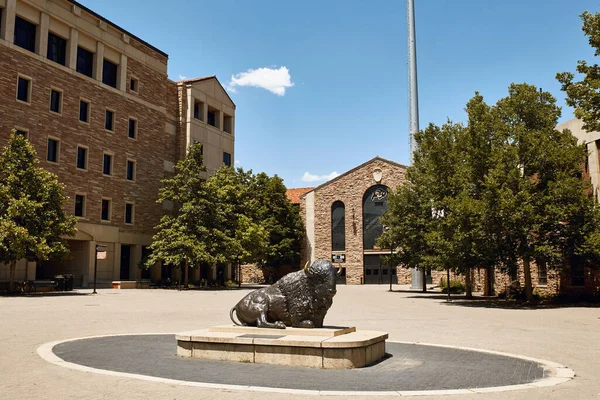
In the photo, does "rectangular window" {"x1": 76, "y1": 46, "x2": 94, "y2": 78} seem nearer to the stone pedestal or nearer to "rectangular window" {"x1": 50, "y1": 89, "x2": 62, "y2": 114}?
"rectangular window" {"x1": 50, "y1": 89, "x2": 62, "y2": 114}

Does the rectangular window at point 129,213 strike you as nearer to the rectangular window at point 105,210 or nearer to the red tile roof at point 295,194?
the rectangular window at point 105,210

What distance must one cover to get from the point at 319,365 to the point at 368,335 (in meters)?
1.26

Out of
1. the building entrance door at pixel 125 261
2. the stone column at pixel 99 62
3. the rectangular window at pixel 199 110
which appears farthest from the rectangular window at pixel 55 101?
the rectangular window at pixel 199 110

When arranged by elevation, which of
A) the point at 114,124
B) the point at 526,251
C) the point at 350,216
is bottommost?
the point at 526,251

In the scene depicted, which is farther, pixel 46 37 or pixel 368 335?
pixel 46 37

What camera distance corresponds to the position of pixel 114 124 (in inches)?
1698

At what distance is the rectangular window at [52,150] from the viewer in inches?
1487

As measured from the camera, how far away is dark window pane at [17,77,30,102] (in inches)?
1409

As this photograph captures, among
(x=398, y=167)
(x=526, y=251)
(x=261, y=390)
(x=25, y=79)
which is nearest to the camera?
(x=261, y=390)

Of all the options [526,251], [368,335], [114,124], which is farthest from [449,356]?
[114,124]

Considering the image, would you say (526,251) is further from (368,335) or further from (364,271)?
(364,271)

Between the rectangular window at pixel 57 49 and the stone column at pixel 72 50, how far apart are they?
1.17ft

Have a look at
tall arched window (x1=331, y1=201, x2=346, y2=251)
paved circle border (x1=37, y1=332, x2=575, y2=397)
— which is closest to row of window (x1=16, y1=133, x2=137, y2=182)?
tall arched window (x1=331, y1=201, x2=346, y2=251)

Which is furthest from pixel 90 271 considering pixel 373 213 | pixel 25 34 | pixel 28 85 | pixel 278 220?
pixel 373 213
